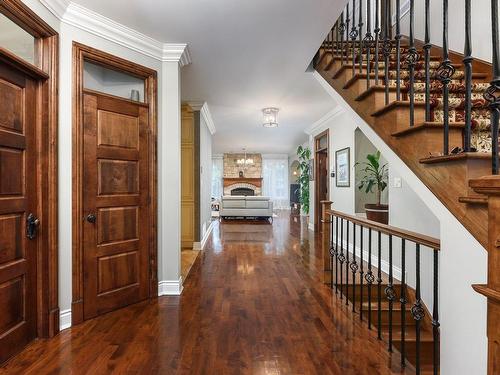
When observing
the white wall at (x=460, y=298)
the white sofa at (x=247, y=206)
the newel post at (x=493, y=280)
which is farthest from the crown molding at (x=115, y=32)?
the white sofa at (x=247, y=206)

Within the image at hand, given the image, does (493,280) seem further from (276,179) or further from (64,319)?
(276,179)

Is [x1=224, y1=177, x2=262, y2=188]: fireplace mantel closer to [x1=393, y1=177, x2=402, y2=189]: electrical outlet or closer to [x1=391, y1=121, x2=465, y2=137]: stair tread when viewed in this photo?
[x1=393, y1=177, x2=402, y2=189]: electrical outlet

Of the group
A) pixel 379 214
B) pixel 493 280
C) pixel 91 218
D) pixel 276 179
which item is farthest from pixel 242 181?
pixel 493 280

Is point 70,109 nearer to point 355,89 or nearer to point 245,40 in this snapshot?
point 245,40

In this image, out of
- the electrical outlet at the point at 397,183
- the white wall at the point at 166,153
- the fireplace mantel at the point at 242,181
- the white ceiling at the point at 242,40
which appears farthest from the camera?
the fireplace mantel at the point at 242,181

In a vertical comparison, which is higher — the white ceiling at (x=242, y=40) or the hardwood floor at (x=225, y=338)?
the white ceiling at (x=242, y=40)

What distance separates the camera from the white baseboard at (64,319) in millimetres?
2264

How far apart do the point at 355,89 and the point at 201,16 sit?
1.43 meters

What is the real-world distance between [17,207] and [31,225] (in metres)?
0.16

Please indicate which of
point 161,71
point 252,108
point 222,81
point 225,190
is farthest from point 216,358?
point 225,190

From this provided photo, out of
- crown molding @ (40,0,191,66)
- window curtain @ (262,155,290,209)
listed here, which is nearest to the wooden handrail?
crown molding @ (40,0,191,66)

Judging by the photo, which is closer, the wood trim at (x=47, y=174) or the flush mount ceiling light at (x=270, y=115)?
the wood trim at (x=47, y=174)

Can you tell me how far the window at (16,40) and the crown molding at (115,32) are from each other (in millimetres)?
264

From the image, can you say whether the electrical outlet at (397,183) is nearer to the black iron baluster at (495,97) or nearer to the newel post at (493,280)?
the black iron baluster at (495,97)
